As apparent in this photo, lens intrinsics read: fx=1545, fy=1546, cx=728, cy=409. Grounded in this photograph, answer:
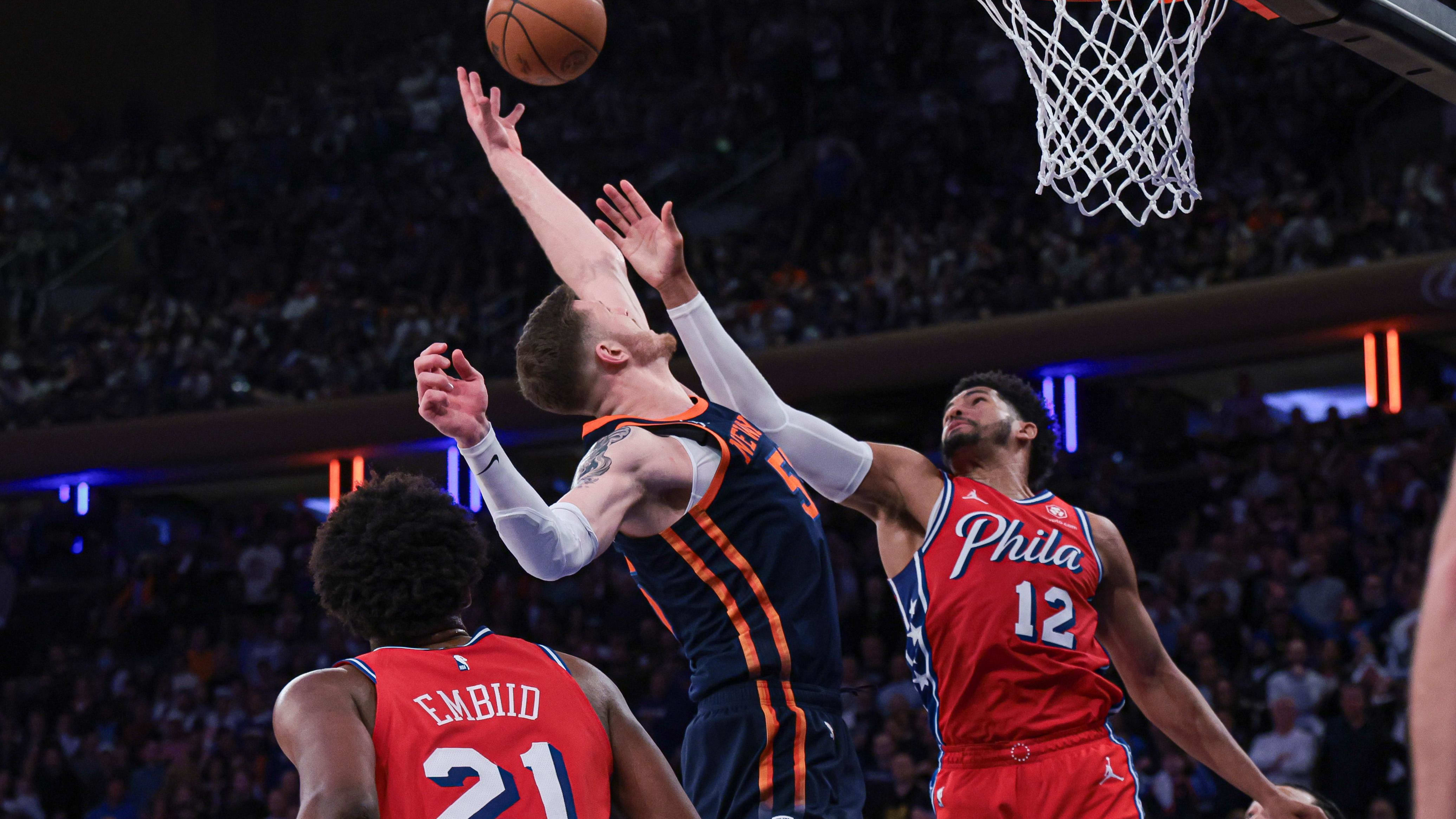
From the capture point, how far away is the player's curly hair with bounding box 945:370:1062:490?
14.3 feet

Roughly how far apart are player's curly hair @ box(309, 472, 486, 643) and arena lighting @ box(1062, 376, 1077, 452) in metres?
9.38

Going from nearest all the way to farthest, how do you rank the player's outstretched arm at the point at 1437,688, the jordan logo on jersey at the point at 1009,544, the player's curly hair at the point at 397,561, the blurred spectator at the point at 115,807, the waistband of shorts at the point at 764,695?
the player's outstretched arm at the point at 1437,688, the player's curly hair at the point at 397,561, the waistband of shorts at the point at 764,695, the jordan logo on jersey at the point at 1009,544, the blurred spectator at the point at 115,807

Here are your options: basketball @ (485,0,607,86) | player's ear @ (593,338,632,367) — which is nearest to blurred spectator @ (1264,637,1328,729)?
basketball @ (485,0,607,86)

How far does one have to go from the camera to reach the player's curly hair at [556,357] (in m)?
3.46

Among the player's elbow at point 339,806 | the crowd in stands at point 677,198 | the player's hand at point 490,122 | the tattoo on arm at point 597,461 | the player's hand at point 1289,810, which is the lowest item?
the player's hand at point 1289,810

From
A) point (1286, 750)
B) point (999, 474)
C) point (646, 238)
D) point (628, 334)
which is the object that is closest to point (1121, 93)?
point (999, 474)

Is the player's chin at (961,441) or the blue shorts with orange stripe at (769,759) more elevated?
the player's chin at (961,441)

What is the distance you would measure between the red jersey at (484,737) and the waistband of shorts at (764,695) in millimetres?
543

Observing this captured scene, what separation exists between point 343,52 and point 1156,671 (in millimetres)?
17196

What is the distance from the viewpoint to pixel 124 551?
14797mm

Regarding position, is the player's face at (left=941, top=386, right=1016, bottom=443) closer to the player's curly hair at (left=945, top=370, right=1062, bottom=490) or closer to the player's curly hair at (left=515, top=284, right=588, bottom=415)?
the player's curly hair at (left=945, top=370, right=1062, bottom=490)

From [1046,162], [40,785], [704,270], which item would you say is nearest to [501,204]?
[704,270]

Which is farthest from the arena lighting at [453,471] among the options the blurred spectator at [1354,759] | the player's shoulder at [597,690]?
the player's shoulder at [597,690]

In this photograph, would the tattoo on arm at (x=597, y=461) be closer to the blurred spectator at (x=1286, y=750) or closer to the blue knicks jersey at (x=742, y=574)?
the blue knicks jersey at (x=742, y=574)
